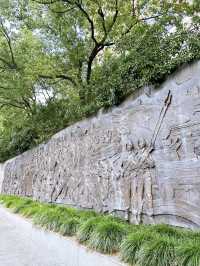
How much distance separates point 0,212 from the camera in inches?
→ 381

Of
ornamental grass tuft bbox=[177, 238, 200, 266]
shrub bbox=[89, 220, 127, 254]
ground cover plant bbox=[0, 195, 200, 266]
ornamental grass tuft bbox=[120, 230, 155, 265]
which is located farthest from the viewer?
shrub bbox=[89, 220, 127, 254]

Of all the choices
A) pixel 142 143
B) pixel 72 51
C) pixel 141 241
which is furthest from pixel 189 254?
pixel 72 51

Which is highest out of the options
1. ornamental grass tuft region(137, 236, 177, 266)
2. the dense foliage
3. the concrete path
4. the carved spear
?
the dense foliage

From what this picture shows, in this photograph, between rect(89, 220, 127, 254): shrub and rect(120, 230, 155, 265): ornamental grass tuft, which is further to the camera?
rect(89, 220, 127, 254): shrub

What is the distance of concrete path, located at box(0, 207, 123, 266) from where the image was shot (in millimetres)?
4141

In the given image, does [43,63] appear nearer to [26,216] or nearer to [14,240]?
[26,216]

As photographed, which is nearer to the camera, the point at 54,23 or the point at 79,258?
the point at 79,258

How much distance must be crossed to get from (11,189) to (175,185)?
1173 cm

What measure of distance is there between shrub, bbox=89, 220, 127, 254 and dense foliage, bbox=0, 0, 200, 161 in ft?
8.32

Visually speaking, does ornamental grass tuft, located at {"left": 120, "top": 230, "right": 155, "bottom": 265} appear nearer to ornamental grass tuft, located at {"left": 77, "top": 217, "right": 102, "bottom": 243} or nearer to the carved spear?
ornamental grass tuft, located at {"left": 77, "top": 217, "right": 102, "bottom": 243}

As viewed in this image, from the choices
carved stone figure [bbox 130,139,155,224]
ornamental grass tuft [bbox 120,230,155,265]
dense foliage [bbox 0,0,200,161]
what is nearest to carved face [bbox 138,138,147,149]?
carved stone figure [bbox 130,139,155,224]

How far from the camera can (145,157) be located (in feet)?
16.8

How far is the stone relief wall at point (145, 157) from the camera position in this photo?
13.9 ft

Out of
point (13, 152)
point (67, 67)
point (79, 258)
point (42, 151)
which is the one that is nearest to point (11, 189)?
point (13, 152)
